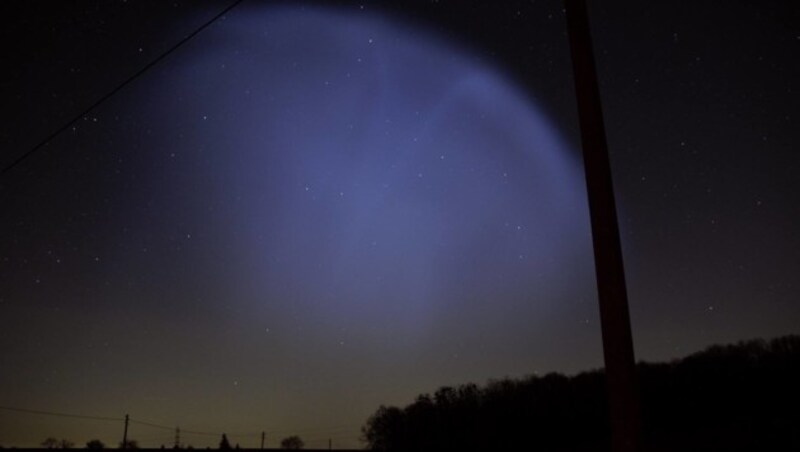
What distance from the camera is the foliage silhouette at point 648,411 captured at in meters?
44.0

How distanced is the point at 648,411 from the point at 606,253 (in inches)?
2111

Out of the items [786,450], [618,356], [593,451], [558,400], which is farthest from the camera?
[558,400]

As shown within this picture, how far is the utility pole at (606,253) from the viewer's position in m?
3.75

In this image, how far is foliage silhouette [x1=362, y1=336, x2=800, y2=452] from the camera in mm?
44034

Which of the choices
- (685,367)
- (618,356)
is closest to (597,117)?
(618,356)

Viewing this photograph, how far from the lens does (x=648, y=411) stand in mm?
51938

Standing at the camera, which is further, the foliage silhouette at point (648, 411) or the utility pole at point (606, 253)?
the foliage silhouette at point (648, 411)

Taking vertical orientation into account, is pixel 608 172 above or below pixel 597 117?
below

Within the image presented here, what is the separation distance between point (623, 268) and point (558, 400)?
60.2 m

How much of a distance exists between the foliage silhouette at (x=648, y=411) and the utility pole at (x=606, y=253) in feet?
115

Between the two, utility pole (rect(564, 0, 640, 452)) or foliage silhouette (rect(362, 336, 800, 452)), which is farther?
foliage silhouette (rect(362, 336, 800, 452))

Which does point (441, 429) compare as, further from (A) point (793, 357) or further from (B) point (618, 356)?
(B) point (618, 356)

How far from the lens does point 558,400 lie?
2376 inches

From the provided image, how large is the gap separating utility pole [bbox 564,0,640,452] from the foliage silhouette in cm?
3509
